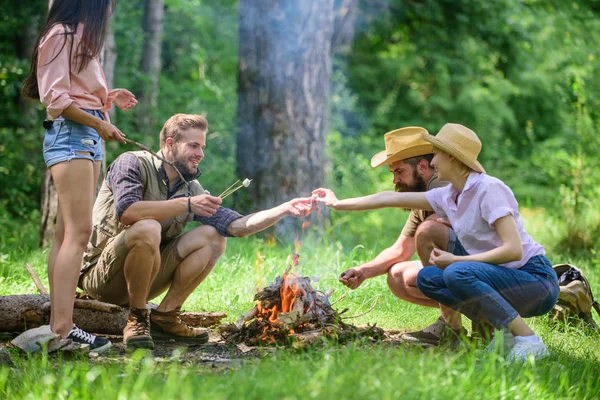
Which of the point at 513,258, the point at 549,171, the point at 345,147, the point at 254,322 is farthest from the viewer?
the point at 345,147

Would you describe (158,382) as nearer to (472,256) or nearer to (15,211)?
(472,256)

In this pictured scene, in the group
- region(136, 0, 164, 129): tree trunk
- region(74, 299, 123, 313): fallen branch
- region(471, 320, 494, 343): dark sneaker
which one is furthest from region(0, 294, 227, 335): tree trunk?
region(136, 0, 164, 129): tree trunk

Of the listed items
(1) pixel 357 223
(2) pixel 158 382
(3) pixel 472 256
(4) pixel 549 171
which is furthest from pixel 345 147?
(2) pixel 158 382

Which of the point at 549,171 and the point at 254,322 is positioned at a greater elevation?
the point at 549,171

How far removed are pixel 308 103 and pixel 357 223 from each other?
2.99 meters

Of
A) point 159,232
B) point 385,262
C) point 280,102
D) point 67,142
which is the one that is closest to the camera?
point 67,142

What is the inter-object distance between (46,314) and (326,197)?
191 centimetres

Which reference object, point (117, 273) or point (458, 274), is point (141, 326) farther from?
point (458, 274)

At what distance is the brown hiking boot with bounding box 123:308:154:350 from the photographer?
15.2ft

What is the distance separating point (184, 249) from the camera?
4.93 m

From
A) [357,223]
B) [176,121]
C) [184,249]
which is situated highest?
[176,121]

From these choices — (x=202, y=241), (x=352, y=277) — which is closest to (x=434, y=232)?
(x=352, y=277)

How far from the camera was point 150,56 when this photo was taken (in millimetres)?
13211

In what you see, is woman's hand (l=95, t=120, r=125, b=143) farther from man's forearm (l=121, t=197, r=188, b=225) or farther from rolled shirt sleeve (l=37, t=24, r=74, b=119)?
man's forearm (l=121, t=197, r=188, b=225)
